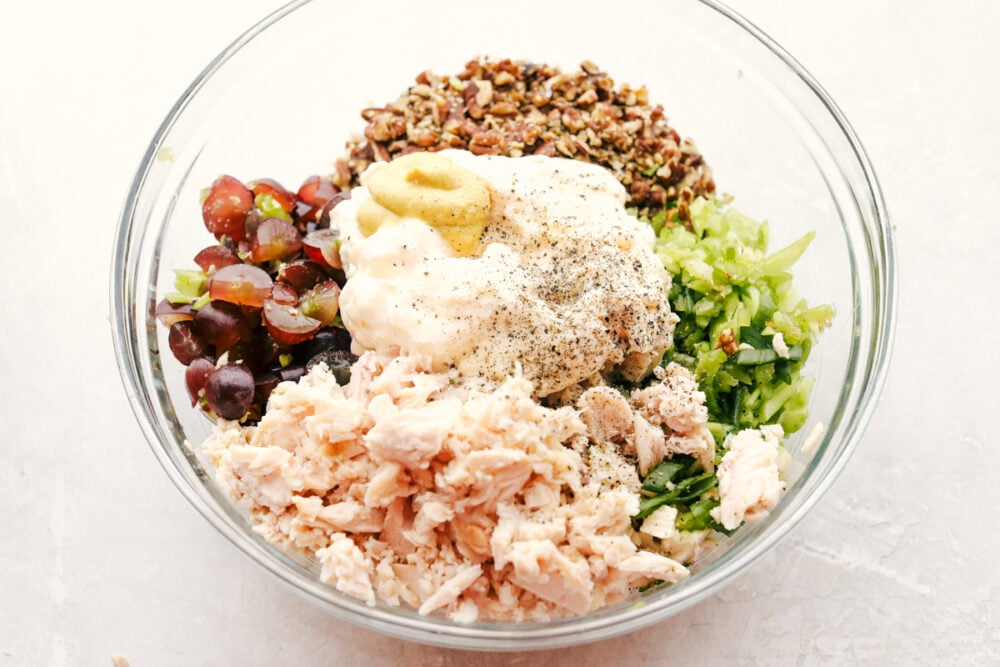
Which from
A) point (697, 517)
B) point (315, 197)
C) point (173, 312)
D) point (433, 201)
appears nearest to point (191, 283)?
point (173, 312)

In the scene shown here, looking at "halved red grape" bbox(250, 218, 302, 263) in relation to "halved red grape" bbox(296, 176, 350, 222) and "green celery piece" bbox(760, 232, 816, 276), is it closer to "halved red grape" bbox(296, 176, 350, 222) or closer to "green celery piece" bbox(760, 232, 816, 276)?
"halved red grape" bbox(296, 176, 350, 222)

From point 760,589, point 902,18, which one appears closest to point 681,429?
point 760,589

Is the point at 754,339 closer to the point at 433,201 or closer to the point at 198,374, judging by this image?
the point at 433,201

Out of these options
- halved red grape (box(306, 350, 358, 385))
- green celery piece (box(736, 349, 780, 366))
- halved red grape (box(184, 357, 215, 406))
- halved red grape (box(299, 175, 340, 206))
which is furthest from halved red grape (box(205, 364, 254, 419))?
green celery piece (box(736, 349, 780, 366))

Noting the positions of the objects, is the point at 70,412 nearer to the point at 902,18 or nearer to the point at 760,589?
the point at 760,589

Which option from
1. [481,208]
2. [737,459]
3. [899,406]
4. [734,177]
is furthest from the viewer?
[734,177]
